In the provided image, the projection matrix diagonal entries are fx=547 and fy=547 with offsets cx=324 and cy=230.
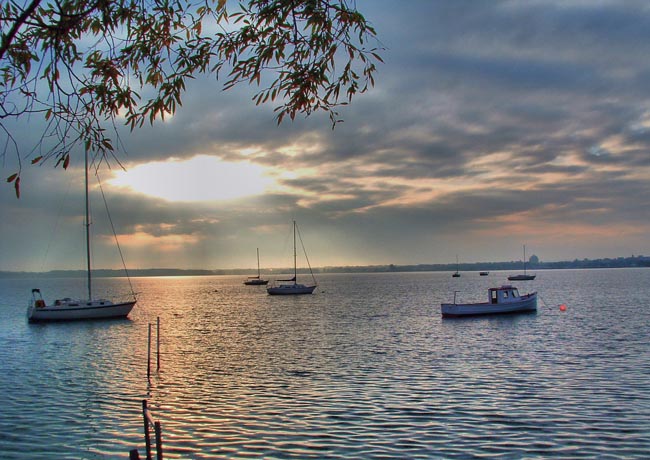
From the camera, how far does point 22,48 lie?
832 centimetres

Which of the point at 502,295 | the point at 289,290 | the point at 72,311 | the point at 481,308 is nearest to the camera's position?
the point at 481,308

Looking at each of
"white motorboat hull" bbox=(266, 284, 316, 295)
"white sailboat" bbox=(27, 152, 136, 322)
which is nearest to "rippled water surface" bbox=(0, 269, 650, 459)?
"white sailboat" bbox=(27, 152, 136, 322)

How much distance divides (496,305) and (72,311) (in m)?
53.0

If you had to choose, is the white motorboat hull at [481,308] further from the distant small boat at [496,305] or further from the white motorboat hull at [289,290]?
the white motorboat hull at [289,290]

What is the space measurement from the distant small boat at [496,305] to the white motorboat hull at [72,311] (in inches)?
1689

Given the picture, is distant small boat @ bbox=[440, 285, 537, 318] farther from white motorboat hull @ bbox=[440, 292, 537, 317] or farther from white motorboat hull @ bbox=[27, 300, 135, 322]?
white motorboat hull @ bbox=[27, 300, 135, 322]

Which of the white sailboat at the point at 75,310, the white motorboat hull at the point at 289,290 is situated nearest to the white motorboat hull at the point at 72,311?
the white sailboat at the point at 75,310

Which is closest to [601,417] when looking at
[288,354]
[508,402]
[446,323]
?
[508,402]

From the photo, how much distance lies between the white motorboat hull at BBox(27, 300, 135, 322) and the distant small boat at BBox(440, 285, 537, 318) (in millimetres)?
42906

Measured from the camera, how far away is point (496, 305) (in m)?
68.4

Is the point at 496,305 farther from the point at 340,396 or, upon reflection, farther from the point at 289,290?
the point at 289,290

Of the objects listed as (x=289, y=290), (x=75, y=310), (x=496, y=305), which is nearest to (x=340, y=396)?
(x=496, y=305)

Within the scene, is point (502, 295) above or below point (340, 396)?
above

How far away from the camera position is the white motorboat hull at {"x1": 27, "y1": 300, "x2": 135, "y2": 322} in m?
67.9
